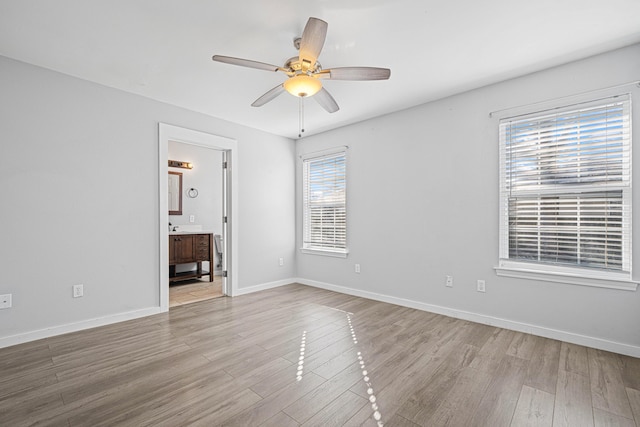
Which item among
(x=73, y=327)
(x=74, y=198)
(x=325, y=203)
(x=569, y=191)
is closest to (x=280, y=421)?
(x=73, y=327)

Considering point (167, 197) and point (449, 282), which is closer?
point (449, 282)

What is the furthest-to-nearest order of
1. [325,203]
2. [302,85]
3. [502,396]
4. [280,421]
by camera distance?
[325,203], [302,85], [502,396], [280,421]

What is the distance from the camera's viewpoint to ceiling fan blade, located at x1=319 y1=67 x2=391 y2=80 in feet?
6.95

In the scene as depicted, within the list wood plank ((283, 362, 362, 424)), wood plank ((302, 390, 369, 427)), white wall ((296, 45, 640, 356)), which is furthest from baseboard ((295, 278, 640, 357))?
wood plank ((302, 390, 369, 427))

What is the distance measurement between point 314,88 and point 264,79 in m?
0.95

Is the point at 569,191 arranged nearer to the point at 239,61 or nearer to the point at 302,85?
the point at 302,85

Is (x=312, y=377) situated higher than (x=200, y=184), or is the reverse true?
(x=200, y=184)

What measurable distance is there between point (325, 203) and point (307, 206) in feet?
1.47

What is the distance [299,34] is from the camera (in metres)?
2.25

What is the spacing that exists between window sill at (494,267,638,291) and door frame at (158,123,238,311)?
11.1 ft

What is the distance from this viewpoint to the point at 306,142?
5.05 metres

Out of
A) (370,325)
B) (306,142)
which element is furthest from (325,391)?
(306,142)

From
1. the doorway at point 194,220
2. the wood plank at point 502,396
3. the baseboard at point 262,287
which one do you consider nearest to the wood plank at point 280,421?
the wood plank at point 502,396

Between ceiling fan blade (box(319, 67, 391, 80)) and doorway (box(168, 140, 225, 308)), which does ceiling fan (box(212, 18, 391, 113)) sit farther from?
doorway (box(168, 140, 225, 308))
